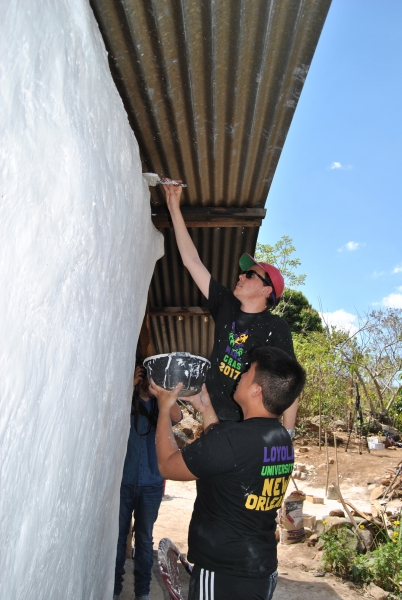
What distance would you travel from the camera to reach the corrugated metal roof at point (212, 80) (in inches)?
68.4

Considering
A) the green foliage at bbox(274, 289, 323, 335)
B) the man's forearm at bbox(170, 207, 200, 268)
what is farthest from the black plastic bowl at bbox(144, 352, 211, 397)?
the green foliage at bbox(274, 289, 323, 335)

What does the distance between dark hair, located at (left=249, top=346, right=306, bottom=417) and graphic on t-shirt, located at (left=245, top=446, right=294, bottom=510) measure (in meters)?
0.15

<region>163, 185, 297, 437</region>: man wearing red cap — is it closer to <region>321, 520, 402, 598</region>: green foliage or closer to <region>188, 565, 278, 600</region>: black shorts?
<region>188, 565, 278, 600</region>: black shorts

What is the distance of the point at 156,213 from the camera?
318 cm

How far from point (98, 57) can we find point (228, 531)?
1655 millimetres

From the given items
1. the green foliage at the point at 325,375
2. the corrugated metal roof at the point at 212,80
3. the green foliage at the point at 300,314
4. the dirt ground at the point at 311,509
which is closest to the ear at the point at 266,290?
the corrugated metal roof at the point at 212,80

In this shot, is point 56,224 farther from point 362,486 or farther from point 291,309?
point 291,309

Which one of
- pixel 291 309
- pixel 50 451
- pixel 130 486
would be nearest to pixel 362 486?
pixel 130 486

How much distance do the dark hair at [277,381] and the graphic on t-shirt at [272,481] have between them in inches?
5.9

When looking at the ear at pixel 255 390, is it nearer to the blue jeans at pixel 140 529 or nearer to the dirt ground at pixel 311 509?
the blue jeans at pixel 140 529

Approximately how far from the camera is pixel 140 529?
10.9ft

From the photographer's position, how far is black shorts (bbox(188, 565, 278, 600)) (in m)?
A: 1.73

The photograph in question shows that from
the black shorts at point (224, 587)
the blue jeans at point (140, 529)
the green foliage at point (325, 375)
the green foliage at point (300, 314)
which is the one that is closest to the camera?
the black shorts at point (224, 587)

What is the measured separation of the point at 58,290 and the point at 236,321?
1.52m
